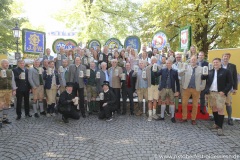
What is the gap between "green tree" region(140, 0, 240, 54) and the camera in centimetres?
1423

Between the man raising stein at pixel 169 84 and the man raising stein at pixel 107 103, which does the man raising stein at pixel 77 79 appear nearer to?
the man raising stein at pixel 107 103

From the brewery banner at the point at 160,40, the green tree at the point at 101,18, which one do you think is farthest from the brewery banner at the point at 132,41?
the green tree at the point at 101,18

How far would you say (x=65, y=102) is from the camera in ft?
25.1

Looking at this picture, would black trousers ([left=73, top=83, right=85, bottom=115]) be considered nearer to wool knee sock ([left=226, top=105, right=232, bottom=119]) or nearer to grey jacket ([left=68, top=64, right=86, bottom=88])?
grey jacket ([left=68, top=64, right=86, bottom=88])

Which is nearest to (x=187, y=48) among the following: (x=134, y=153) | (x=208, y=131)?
(x=208, y=131)

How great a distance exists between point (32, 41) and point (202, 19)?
10.1m

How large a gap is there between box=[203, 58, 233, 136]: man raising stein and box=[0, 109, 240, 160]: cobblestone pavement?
50cm

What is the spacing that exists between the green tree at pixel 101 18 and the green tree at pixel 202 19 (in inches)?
172

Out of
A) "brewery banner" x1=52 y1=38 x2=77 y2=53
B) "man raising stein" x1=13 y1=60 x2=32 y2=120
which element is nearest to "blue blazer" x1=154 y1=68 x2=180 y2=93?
"man raising stein" x1=13 y1=60 x2=32 y2=120

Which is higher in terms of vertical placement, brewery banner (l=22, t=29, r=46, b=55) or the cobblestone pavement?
brewery banner (l=22, t=29, r=46, b=55)

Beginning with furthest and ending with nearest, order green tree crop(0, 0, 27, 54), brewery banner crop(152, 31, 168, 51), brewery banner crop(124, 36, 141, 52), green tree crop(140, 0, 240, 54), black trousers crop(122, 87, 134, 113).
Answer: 1. green tree crop(0, 0, 27, 54)
2. green tree crop(140, 0, 240, 54)
3. brewery banner crop(124, 36, 141, 52)
4. brewery banner crop(152, 31, 168, 51)
5. black trousers crop(122, 87, 134, 113)

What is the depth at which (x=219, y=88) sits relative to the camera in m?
6.48

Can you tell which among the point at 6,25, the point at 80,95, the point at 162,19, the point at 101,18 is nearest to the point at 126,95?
the point at 80,95

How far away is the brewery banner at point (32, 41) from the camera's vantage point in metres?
11.3
